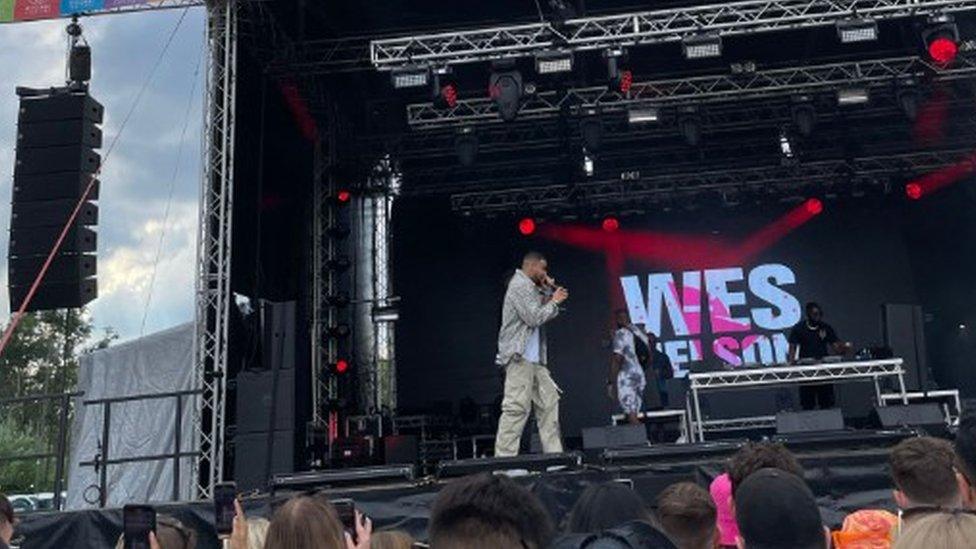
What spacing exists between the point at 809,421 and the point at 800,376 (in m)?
2.37

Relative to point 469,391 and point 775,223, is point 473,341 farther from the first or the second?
point 775,223

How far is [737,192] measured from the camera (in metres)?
15.8

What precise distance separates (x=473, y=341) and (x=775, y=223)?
565 cm

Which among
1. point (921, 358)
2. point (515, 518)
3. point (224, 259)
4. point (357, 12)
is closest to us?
point (515, 518)

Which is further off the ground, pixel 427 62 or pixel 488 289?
pixel 427 62

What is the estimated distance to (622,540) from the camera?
1678 millimetres

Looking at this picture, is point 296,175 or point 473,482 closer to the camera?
point 473,482

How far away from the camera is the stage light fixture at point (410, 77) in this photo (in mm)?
10742

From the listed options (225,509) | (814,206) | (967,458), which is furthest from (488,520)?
(814,206)

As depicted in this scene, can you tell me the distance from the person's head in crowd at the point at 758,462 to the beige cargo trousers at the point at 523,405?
3677 millimetres

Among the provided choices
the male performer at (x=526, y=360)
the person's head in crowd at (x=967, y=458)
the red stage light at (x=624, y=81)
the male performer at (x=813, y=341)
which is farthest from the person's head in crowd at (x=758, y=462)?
the male performer at (x=813, y=341)

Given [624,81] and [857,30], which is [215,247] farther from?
[857,30]

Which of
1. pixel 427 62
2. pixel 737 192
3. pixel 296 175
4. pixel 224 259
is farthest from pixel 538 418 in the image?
pixel 737 192

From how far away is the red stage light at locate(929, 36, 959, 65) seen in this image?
33.7ft
